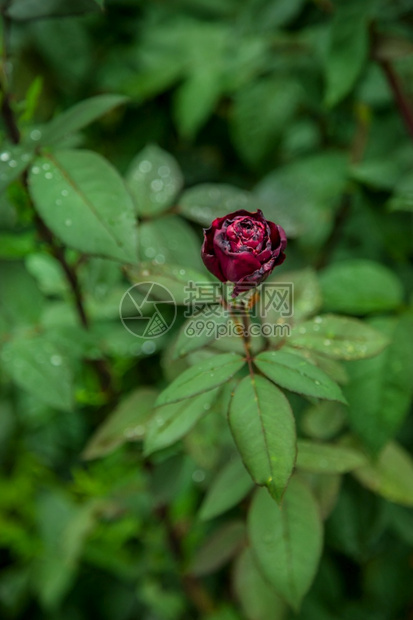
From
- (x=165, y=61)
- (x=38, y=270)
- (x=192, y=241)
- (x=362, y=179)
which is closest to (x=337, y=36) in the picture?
(x=362, y=179)

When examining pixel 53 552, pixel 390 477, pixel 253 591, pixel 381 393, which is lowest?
pixel 53 552

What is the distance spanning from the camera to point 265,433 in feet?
1.55

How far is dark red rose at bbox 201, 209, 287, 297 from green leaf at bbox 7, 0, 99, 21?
344 mm

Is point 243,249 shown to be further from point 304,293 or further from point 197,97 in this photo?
point 197,97

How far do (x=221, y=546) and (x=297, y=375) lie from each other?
0.41 meters

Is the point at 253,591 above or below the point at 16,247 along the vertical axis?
below

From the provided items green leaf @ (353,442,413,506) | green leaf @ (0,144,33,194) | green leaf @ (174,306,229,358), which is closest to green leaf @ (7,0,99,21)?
green leaf @ (0,144,33,194)

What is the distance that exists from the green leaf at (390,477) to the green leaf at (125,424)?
0.28 metres

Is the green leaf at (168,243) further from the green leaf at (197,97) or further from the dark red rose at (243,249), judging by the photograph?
the green leaf at (197,97)

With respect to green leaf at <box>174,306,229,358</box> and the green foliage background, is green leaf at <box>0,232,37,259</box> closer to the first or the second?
the green foliage background

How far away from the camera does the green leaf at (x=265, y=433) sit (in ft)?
1.51

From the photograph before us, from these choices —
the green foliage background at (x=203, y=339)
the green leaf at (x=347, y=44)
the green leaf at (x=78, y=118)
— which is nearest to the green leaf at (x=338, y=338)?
the green foliage background at (x=203, y=339)

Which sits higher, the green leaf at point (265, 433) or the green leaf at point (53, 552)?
the green leaf at point (265, 433)

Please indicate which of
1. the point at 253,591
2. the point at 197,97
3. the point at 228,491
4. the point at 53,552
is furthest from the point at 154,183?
the point at 53,552
